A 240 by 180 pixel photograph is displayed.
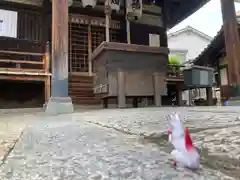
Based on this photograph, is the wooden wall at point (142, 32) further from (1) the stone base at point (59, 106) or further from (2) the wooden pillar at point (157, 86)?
(1) the stone base at point (59, 106)

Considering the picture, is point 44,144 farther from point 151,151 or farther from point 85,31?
point 85,31

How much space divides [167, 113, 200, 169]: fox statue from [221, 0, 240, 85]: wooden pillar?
549cm

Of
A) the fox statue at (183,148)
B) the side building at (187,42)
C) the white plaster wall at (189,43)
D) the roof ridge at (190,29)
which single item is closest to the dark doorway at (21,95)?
the fox statue at (183,148)

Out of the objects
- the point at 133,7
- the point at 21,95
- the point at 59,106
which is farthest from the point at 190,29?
the point at 59,106

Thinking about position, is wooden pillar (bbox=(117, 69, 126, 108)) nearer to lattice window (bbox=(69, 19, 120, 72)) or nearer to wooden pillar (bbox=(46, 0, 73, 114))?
wooden pillar (bbox=(46, 0, 73, 114))

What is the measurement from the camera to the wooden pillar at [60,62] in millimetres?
4052

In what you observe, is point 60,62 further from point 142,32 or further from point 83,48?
point 142,32

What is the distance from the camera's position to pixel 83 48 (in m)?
9.07

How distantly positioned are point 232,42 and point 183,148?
5.72 metres

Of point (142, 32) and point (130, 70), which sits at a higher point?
point (142, 32)

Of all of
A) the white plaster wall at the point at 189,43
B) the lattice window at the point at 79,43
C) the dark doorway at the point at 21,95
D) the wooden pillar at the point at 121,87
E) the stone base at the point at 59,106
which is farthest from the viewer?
the white plaster wall at the point at 189,43

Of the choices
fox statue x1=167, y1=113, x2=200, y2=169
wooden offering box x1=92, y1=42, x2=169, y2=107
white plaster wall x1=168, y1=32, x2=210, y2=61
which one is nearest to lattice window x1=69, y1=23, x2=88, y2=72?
wooden offering box x1=92, y1=42, x2=169, y2=107

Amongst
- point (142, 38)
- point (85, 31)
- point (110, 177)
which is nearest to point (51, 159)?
point (110, 177)

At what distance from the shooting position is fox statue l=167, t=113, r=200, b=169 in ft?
1.91
